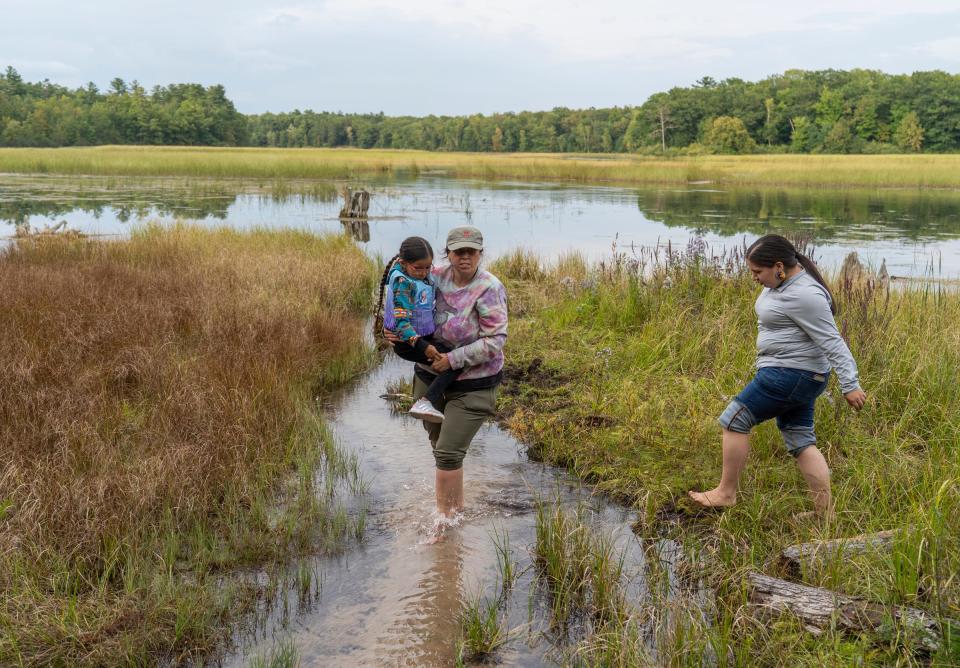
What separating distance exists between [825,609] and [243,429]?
3703 mm

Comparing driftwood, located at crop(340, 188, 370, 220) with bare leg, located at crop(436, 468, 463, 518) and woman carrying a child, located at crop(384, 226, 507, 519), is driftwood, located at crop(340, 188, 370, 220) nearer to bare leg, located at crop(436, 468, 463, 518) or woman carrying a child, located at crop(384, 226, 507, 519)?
bare leg, located at crop(436, 468, 463, 518)

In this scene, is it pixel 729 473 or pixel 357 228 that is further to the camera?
pixel 357 228

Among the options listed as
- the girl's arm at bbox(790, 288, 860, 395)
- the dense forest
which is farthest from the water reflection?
the dense forest

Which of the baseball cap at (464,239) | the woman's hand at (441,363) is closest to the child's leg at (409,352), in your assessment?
the woman's hand at (441,363)

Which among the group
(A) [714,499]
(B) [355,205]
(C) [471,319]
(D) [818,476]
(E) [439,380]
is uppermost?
(B) [355,205]

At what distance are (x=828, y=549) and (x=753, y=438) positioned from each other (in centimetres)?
170

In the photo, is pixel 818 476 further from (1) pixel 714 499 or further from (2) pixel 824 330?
(2) pixel 824 330

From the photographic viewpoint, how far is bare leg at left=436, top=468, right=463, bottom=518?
4.38 metres

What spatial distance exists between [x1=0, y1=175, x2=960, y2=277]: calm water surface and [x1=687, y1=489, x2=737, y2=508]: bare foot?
854 centimetres

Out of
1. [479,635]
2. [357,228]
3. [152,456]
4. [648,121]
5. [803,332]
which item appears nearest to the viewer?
[479,635]

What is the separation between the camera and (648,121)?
92.9 metres

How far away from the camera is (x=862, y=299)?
22.5 feet

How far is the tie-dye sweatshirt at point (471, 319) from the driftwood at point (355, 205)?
18254 millimetres

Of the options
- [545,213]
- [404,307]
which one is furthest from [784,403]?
[545,213]
